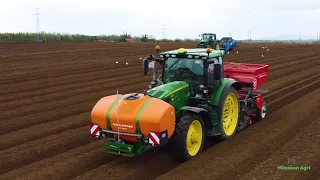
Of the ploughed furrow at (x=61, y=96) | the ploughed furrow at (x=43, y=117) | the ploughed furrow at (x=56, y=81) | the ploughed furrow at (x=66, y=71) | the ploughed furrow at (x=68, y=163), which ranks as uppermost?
the ploughed furrow at (x=66, y=71)

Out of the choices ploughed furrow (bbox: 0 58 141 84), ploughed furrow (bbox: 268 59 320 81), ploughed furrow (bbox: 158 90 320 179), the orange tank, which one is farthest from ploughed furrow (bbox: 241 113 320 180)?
ploughed furrow (bbox: 0 58 141 84)

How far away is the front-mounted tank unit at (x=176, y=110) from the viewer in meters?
5.73

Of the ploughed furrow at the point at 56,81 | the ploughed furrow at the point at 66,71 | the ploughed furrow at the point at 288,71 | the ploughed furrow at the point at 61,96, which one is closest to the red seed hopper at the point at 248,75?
the ploughed furrow at the point at 61,96

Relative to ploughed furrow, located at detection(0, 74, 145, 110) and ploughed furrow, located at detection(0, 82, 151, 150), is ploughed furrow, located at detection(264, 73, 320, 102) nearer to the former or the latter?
ploughed furrow, located at detection(0, 74, 145, 110)

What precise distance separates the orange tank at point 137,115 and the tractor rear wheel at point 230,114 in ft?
6.42

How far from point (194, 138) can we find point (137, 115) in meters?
1.26

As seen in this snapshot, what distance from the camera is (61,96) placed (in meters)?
11.8

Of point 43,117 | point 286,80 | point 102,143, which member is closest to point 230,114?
point 102,143

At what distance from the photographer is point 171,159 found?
6.48 m

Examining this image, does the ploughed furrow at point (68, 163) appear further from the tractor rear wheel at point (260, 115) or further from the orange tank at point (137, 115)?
the tractor rear wheel at point (260, 115)

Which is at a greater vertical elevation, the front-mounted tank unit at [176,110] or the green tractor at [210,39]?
the green tractor at [210,39]

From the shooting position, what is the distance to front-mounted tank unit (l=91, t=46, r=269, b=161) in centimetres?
573

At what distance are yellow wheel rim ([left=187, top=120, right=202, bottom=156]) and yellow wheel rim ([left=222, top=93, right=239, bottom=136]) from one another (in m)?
1.27

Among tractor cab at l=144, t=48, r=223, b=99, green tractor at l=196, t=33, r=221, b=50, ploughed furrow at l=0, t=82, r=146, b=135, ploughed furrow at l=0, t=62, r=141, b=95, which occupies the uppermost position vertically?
green tractor at l=196, t=33, r=221, b=50
